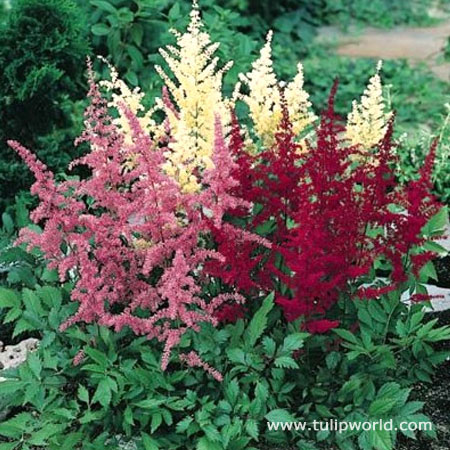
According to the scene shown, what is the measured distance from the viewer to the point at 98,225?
3.07m

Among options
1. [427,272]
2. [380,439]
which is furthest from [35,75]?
[380,439]

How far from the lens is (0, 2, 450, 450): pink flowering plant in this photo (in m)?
2.94

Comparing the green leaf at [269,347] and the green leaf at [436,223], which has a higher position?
the green leaf at [436,223]

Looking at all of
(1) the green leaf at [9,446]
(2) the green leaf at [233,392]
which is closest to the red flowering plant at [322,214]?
(2) the green leaf at [233,392]

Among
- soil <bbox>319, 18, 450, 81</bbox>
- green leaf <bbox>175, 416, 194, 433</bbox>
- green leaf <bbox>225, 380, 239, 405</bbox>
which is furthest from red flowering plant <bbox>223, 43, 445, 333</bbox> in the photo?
soil <bbox>319, 18, 450, 81</bbox>

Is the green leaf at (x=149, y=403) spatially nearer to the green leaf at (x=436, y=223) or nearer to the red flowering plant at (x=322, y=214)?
the red flowering plant at (x=322, y=214)

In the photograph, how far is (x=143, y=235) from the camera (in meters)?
3.20

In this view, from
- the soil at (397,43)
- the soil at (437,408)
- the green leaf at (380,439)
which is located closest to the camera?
the green leaf at (380,439)

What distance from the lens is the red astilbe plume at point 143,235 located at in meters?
2.92

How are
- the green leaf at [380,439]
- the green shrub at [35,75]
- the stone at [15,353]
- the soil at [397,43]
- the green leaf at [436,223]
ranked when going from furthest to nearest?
the soil at [397,43] → the green shrub at [35,75] → the stone at [15,353] → the green leaf at [436,223] → the green leaf at [380,439]

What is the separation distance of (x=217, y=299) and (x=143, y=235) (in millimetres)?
375

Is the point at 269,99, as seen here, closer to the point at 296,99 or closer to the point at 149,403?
the point at 296,99

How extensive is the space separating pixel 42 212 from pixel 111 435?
0.81 metres

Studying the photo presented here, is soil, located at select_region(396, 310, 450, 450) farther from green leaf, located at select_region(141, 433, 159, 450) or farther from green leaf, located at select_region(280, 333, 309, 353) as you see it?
green leaf, located at select_region(141, 433, 159, 450)
